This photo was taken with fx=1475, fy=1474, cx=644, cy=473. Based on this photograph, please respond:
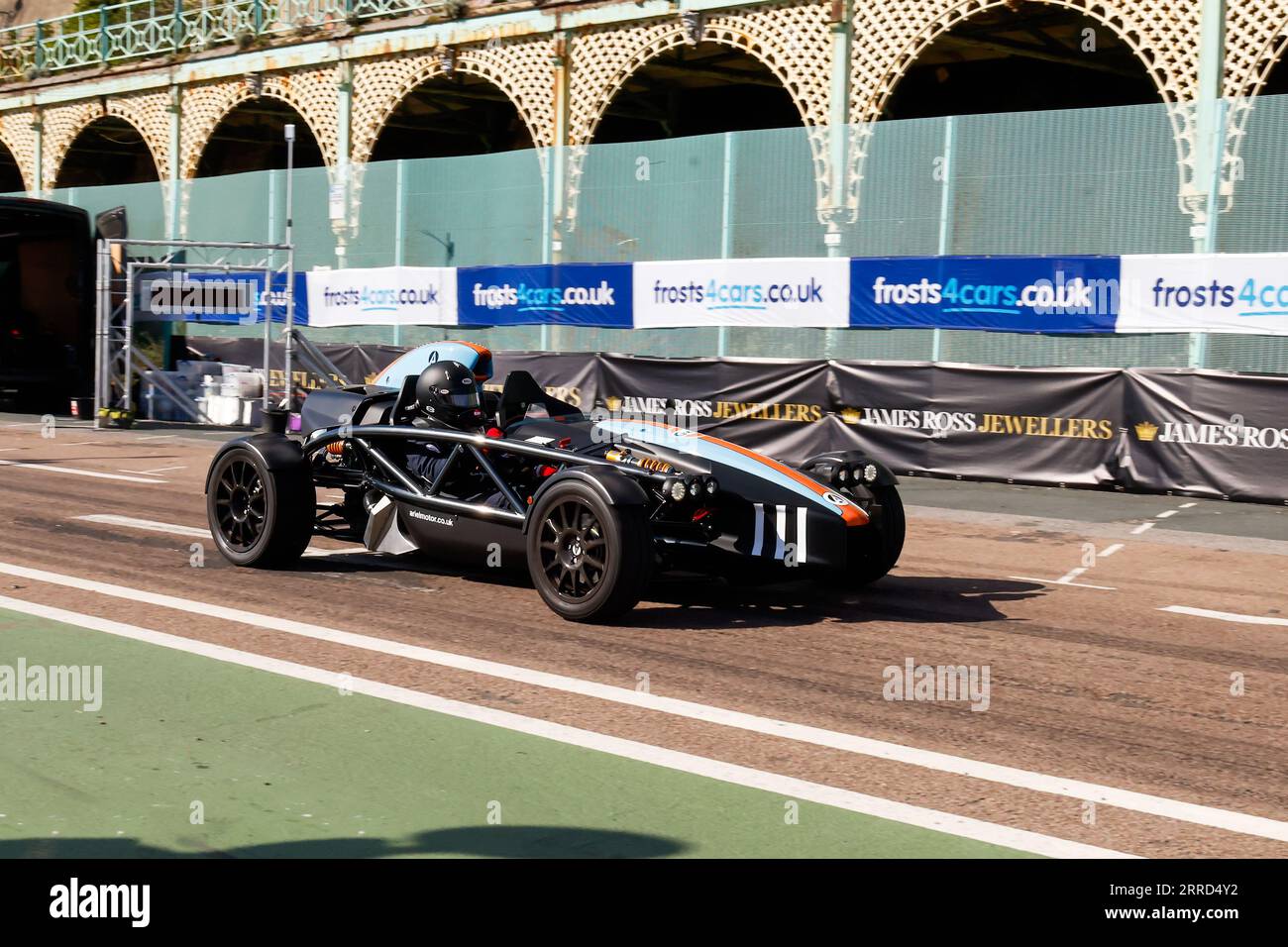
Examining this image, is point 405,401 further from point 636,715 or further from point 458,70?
point 458,70

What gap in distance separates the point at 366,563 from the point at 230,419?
1526cm

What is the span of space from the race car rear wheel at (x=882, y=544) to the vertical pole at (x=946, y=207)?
8.77 meters

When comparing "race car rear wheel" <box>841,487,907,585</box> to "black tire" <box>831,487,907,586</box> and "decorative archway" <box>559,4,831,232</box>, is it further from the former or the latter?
"decorative archway" <box>559,4,831,232</box>

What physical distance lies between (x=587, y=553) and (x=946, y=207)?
11.2 meters

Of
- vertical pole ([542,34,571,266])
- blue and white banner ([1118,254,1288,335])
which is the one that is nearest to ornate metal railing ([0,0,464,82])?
vertical pole ([542,34,571,266])

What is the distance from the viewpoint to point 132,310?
2427cm

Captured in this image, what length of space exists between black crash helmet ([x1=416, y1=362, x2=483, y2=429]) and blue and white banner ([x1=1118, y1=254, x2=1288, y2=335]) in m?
9.08

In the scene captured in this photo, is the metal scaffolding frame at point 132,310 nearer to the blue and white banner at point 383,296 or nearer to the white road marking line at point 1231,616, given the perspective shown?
the blue and white banner at point 383,296

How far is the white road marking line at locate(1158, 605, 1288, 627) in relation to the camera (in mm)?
8680

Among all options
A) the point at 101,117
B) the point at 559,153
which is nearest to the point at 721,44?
the point at 559,153

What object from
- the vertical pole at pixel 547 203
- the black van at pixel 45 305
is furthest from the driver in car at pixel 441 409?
the black van at pixel 45 305

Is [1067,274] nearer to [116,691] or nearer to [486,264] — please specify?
[486,264]
